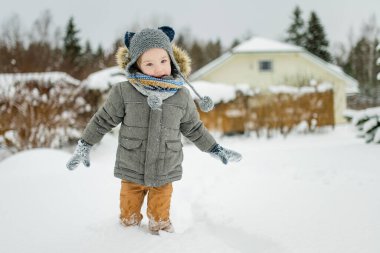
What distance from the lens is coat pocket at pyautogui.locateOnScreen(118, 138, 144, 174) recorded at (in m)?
2.28

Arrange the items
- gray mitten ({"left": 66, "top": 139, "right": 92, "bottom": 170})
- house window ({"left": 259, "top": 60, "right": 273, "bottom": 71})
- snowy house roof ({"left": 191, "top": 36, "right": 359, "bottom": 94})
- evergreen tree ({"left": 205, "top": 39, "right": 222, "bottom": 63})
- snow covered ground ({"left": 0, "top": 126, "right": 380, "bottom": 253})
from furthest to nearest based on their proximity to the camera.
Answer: evergreen tree ({"left": 205, "top": 39, "right": 222, "bottom": 63}), house window ({"left": 259, "top": 60, "right": 273, "bottom": 71}), snowy house roof ({"left": 191, "top": 36, "right": 359, "bottom": 94}), gray mitten ({"left": 66, "top": 139, "right": 92, "bottom": 170}), snow covered ground ({"left": 0, "top": 126, "right": 380, "bottom": 253})

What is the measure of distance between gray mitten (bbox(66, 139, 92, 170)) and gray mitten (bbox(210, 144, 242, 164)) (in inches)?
34.6

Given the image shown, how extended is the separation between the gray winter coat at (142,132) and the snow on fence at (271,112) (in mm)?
10386

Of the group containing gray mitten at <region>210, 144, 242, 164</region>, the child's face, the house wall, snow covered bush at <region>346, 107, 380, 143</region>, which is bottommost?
snow covered bush at <region>346, 107, 380, 143</region>

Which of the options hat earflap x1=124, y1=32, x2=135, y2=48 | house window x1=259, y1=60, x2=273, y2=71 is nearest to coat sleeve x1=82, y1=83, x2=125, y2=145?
hat earflap x1=124, y1=32, x2=135, y2=48

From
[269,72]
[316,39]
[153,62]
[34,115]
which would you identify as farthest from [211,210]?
[316,39]

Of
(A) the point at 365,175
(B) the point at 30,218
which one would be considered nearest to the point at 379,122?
(A) the point at 365,175

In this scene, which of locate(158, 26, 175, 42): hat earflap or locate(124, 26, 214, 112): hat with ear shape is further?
locate(158, 26, 175, 42): hat earflap

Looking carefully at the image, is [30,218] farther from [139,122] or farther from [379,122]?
[379,122]

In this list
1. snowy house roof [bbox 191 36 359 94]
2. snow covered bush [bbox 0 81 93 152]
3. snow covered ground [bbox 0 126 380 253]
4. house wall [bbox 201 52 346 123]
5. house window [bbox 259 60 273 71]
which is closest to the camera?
snow covered ground [bbox 0 126 380 253]

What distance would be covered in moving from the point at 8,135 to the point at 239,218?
5.77 meters

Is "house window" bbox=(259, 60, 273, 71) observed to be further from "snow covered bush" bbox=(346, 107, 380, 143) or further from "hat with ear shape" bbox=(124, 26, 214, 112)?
"hat with ear shape" bbox=(124, 26, 214, 112)

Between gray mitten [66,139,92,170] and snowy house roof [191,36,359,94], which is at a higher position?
snowy house roof [191,36,359,94]

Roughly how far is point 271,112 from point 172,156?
10928mm
